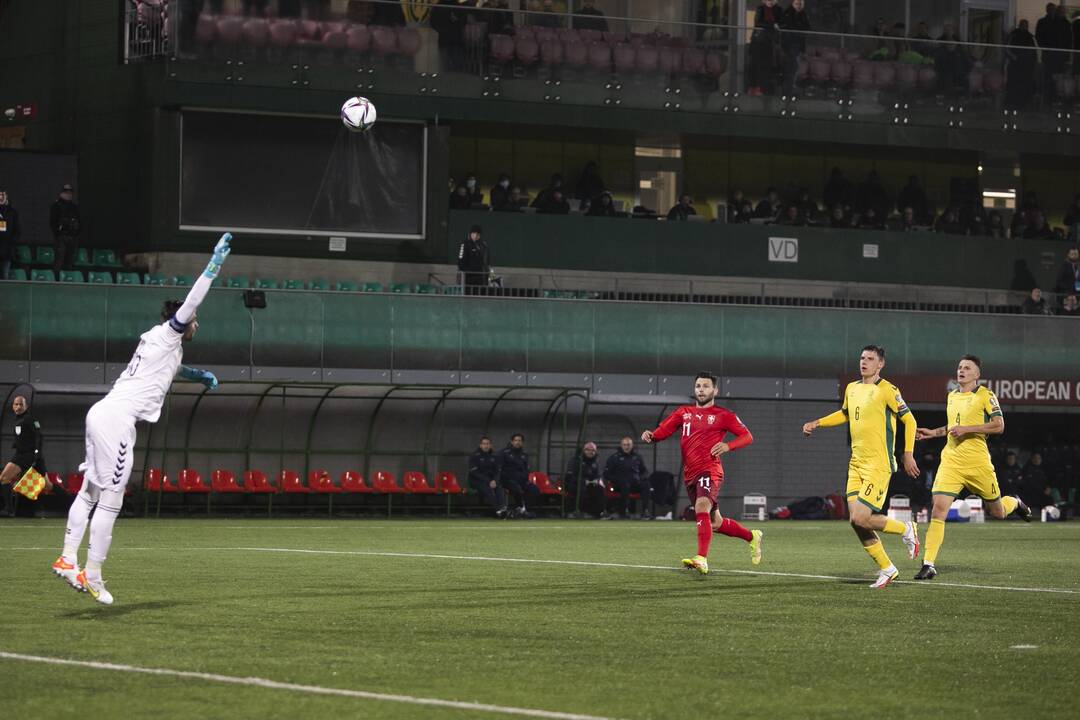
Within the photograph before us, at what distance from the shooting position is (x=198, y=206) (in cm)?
3509

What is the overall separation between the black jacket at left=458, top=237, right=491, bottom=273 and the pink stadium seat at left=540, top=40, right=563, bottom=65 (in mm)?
5046

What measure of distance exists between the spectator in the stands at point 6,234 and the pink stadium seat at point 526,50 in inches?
452

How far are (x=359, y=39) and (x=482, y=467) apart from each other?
994cm

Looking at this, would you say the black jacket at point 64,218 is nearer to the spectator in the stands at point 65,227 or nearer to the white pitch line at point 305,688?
the spectator in the stands at point 65,227

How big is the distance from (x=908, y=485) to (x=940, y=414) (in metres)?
2.50

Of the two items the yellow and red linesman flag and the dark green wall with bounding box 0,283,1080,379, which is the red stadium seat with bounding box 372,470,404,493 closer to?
the dark green wall with bounding box 0,283,1080,379

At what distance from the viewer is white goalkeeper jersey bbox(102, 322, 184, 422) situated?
1214 cm

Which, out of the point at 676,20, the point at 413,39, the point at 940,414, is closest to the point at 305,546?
the point at 413,39

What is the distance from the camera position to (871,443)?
15.4 m

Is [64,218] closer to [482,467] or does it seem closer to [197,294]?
[482,467]

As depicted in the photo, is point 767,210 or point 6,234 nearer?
point 6,234

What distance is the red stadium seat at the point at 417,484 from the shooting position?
31609 mm

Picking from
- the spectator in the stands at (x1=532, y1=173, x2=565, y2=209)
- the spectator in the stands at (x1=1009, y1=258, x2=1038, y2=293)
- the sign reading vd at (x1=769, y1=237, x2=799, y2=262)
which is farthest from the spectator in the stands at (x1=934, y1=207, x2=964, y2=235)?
the spectator in the stands at (x1=532, y1=173, x2=565, y2=209)

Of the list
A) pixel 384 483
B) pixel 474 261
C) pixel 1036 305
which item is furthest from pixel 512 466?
pixel 1036 305
